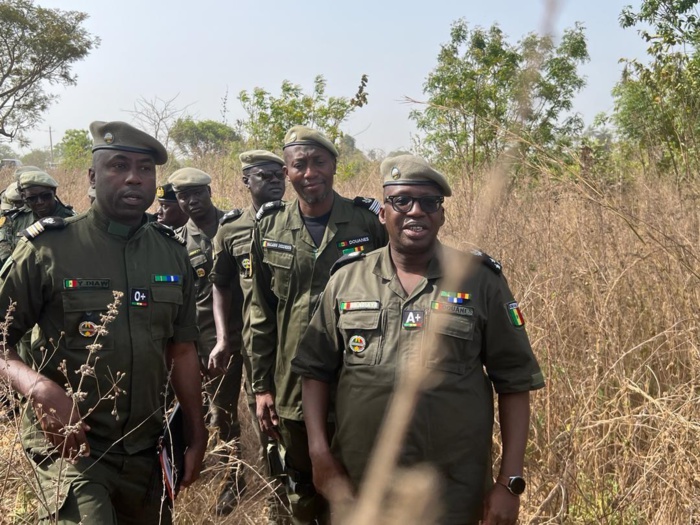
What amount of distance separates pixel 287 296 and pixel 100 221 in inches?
38.6

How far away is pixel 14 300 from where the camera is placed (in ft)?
7.14

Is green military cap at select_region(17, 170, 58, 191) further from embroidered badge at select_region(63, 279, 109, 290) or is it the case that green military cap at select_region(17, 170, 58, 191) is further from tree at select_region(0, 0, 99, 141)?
tree at select_region(0, 0, 99, 141)

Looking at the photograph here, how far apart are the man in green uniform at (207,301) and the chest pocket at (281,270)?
1.02m

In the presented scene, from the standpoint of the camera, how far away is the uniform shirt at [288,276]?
3.06 meters

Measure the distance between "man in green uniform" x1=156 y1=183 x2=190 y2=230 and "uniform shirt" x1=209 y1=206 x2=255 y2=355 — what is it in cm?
118

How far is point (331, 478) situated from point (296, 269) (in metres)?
1.10

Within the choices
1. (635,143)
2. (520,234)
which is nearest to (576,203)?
(520,234)

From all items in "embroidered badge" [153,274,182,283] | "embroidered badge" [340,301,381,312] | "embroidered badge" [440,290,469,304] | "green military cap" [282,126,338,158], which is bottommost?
"embroidered badge" [340,301,381,312]

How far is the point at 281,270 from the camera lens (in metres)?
3.13

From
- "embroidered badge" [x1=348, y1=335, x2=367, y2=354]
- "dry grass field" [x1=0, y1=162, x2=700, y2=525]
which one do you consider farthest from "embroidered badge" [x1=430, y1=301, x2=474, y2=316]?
"dry grass field" [x1=0, y1=162, x2=700, y2=525]

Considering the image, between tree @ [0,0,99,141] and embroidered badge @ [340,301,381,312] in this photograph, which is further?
tree @ [0,0,99,141]

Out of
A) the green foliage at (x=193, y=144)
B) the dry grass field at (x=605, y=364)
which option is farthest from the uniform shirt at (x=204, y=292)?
the green foliage at (x=193, y=144)

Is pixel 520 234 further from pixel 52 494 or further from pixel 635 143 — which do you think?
pixel 52 494

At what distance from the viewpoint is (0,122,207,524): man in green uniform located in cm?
217
